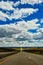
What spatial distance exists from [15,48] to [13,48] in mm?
1350

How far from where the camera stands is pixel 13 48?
458 ft

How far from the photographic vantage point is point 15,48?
460 feet

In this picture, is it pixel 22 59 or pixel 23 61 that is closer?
pixel 23 61
